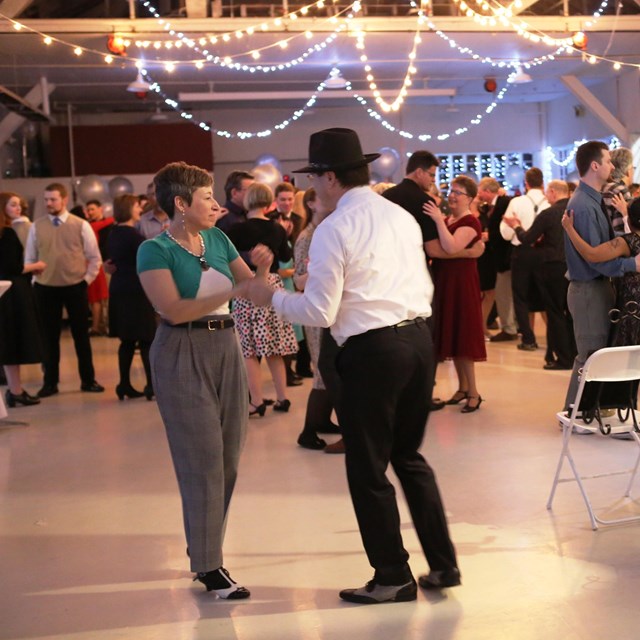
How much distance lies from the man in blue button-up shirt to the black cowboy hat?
2522 mm

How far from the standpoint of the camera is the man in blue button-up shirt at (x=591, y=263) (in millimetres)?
5504

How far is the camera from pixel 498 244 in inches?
399

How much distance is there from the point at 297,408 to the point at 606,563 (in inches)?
138

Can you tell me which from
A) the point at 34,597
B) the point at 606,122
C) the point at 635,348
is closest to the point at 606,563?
the point at 635,348

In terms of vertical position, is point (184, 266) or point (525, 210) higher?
point (184, 266)

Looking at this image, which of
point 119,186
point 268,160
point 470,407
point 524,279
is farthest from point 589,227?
point 268,160

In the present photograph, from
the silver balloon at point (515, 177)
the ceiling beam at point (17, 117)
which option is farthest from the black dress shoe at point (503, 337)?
the ceiling beam at point (17, 117)

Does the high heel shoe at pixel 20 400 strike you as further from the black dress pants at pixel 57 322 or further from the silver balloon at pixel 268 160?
the silver balloon at pixel 268 160

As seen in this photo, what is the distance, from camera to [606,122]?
16094 millimetres

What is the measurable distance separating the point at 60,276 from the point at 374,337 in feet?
17.3

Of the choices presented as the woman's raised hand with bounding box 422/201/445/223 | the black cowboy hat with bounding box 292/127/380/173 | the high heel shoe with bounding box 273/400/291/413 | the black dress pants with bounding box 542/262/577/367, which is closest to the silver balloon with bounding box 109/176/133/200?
the black dress pants with bounding box 542/262/577/367

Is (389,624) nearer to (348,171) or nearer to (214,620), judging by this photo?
(214,620)

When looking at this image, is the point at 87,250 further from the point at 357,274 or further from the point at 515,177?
the point at 515,177

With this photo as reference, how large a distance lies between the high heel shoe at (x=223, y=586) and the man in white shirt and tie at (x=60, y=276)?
4.75 metres
